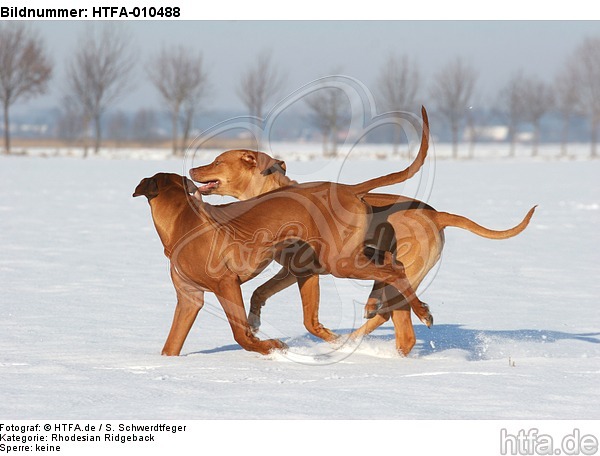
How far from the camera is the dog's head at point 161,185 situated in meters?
5.28

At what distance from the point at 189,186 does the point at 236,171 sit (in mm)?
410

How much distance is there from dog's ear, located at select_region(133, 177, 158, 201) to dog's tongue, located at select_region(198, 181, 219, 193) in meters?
0.37

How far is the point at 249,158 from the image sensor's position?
18.8 ft

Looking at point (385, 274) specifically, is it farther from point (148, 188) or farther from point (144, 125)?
point (144, 125)

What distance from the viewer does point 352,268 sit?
5129 mm

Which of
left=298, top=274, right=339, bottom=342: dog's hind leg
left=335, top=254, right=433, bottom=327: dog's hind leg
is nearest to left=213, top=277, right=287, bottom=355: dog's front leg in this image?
left=335, top=254, right=433, bottom=327: dog's hind leg

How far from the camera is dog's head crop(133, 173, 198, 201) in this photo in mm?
5281

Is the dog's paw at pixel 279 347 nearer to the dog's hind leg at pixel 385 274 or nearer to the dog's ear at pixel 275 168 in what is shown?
the dog's hind leg at pixel 385 274

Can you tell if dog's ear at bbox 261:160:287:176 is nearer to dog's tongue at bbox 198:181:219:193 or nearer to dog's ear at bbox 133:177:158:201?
dog's tongue at bbox 198:181:219:193

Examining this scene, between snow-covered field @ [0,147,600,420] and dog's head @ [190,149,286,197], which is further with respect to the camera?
dog's head @ [190,149,286,197]

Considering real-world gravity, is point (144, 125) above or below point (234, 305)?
above

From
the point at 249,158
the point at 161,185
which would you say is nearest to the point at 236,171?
the point at 249,158
